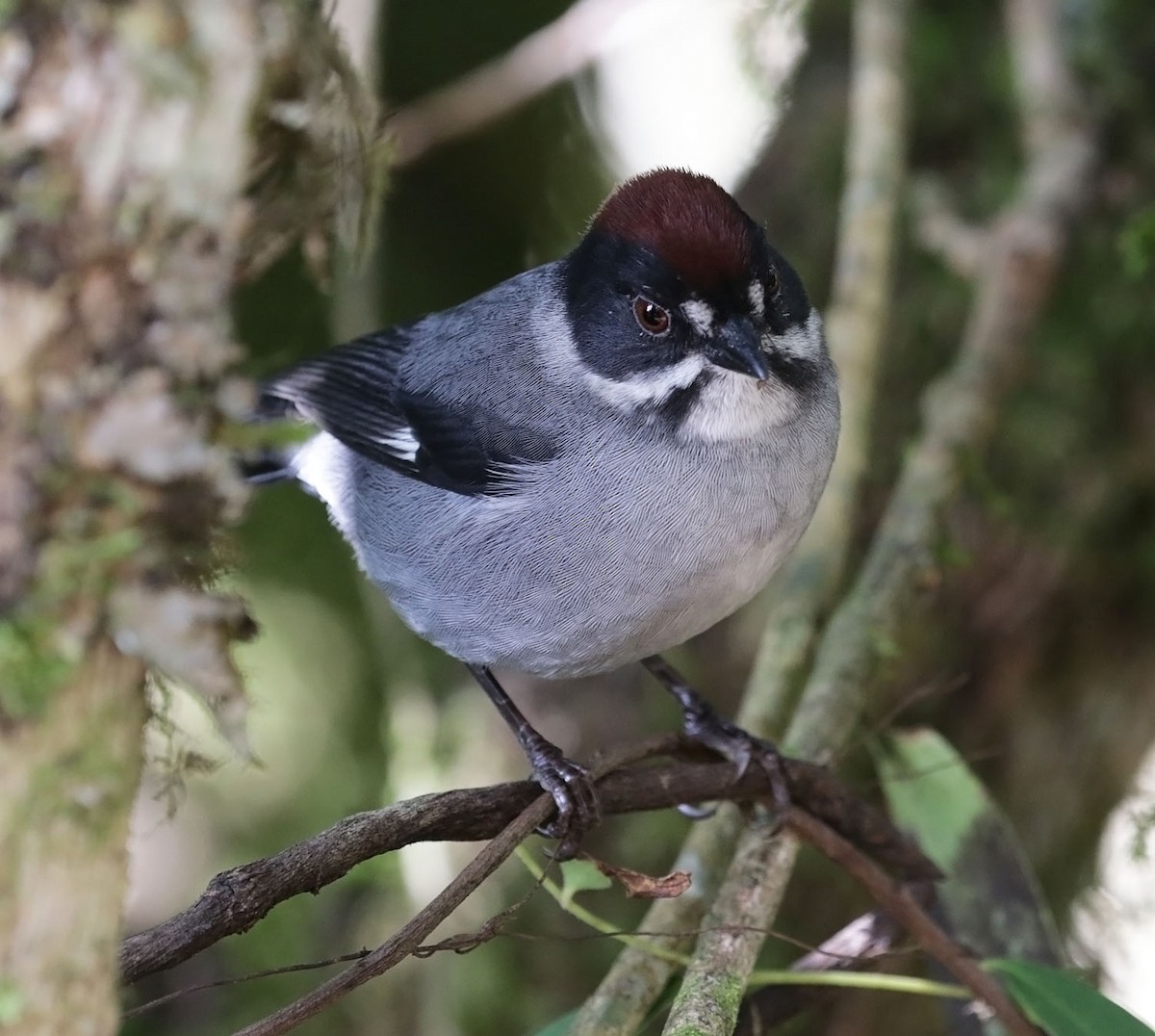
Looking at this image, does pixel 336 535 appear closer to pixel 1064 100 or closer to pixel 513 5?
pixel 513 5

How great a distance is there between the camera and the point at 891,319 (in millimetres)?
4723

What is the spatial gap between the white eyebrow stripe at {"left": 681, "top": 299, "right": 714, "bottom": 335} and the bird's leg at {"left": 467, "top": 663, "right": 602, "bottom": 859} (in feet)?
2.98

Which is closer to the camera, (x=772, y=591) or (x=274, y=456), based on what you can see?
(x=274, y=456)

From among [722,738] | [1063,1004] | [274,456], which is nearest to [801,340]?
[722,738]

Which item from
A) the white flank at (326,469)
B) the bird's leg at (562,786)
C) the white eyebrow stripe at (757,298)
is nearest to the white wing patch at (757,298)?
the white eyebrow stripe at (757,298)

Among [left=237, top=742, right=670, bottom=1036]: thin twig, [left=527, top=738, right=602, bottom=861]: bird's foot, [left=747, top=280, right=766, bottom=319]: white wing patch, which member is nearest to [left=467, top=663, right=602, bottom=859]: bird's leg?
[left=527, top=738, right=602, bottom=861]: bird's foot

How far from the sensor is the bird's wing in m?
2.84

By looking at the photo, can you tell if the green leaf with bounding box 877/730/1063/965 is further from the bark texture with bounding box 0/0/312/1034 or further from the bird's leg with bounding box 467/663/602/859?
the bark texture with bounding box 0/0/312/1034

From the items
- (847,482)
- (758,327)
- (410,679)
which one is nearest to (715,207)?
(758,327)

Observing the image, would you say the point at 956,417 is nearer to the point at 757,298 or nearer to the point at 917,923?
the point at 757,298

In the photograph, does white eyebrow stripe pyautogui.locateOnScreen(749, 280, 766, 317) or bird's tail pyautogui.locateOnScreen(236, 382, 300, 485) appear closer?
white eyebrow stripe pyautogui.locateOnScreen(749, 280, 766, 317)

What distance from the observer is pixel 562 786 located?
2412mm

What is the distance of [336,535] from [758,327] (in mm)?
2849

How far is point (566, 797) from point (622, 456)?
2.28 ft
